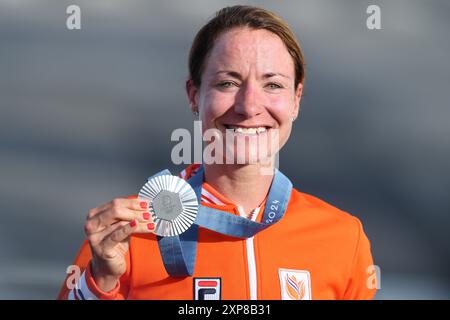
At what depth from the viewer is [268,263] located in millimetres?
2523

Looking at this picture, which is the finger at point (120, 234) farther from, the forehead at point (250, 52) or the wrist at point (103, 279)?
the forehead at point (250, 52)

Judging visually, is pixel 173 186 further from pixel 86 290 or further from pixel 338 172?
pixel 338 172

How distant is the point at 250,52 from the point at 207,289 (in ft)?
2.44

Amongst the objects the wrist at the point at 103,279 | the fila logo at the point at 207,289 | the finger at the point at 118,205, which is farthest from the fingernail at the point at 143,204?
the fila logo at the point at 207,289

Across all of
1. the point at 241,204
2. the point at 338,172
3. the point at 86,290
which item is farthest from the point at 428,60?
the point at 86,290

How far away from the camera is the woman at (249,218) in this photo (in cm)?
247

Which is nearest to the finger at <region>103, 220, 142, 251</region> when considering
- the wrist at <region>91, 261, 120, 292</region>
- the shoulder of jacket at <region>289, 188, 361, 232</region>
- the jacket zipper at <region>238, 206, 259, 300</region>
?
the wrist at <region>91, 261, 120, 292</region>

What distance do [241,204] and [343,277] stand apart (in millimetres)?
407

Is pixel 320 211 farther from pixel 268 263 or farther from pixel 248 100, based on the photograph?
→ pixel 248 100

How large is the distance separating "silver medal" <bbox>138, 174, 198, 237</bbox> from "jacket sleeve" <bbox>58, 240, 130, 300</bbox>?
0.64ft

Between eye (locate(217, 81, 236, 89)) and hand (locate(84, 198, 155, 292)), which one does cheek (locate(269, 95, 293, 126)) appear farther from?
hand (locate(84, 198, 155, 292))

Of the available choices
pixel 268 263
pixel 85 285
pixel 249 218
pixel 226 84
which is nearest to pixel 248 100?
pixel 226 84

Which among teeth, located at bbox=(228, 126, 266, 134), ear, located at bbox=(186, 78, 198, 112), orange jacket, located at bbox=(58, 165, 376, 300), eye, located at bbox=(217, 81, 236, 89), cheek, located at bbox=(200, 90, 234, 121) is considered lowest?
orange jacket, located at bbox=(58, 165, 376, 300)

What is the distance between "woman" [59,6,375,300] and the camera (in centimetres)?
247
